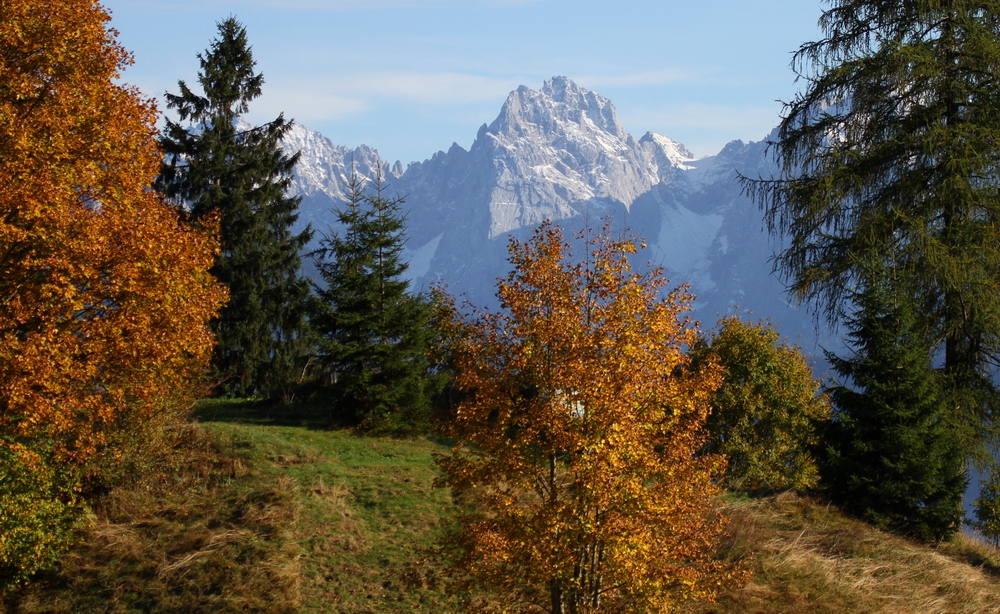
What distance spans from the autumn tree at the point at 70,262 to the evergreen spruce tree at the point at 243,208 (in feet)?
49.7

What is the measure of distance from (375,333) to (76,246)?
1288 cm

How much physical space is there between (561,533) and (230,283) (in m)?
23.7

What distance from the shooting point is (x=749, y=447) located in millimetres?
23797

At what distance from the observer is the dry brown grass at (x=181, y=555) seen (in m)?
13.1

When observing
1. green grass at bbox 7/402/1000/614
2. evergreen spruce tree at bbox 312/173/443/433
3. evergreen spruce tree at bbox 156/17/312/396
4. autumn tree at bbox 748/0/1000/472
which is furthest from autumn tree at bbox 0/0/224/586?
evergreen spruce tree at bbox 156/17/312/396

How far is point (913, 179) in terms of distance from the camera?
14938 mm

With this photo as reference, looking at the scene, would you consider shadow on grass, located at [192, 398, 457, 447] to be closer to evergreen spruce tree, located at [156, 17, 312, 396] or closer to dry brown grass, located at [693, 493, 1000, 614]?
evergreen spruce tree, located at [156, 17, 312, 396]

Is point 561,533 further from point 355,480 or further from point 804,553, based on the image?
point 355,480

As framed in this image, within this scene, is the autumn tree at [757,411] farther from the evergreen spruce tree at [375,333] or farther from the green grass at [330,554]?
the evergreen spruce tree at [375,333]

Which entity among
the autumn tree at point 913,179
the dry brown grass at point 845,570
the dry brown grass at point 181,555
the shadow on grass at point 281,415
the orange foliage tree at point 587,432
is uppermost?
the autumn tree at point 913,179

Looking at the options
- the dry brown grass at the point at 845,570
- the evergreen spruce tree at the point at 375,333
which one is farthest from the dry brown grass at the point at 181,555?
the dry brown grass at the point at 845,570

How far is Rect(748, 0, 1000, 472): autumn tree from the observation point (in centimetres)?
1417

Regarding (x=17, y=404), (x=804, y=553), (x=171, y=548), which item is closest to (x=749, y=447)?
(x=804, y=553)

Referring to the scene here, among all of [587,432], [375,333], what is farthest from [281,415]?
[587,432]
